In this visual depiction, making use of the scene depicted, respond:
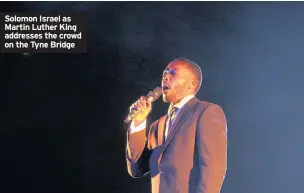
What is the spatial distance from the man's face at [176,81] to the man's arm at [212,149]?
217 mm

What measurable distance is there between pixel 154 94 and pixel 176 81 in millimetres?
186

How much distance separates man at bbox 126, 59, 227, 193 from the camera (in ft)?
9.36

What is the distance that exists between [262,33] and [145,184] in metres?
1.32

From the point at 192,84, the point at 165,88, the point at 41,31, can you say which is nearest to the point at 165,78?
the point at 165,88

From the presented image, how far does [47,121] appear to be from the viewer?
3129 millimetres

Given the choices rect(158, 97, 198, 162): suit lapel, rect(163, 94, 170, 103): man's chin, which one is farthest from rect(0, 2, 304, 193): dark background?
rect(158, 97, 198, 162): suit lapel

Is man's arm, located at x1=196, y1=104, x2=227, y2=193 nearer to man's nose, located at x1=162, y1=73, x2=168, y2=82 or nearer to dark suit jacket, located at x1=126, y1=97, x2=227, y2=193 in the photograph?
dark suit jacket, located at x1=126, y1=97, x2=227, y2=193

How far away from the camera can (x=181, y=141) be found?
2.90 m

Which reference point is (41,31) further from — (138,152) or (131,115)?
(138,152)

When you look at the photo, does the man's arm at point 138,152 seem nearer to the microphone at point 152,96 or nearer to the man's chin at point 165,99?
the microphone at point 152,96

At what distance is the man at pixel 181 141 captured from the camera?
9.36 ft

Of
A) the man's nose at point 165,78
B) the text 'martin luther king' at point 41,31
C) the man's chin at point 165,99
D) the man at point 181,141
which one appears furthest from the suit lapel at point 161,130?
the text 'martin luther king' at point 41,31

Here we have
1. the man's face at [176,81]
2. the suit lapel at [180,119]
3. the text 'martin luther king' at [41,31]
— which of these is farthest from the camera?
the text 'martin luther king' at [41,31]

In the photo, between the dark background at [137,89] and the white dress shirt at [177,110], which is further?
the dark background at [137,89]
